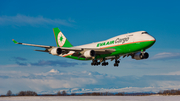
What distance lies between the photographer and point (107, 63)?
184ft

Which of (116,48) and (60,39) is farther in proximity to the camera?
(60,39)

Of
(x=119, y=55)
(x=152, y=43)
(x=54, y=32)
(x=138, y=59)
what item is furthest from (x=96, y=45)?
(x=54, y=32)

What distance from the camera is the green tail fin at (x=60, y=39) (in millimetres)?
66731

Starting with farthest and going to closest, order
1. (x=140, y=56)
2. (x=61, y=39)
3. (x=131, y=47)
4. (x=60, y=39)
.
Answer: (x=60, y=39)
(x=61, y=39)
(x=140, y=56)
(x=131, y=47)

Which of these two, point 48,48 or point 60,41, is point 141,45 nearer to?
point 48,48

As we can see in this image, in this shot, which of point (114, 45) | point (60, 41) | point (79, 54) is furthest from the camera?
point (60, 41)

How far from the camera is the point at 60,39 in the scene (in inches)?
2692

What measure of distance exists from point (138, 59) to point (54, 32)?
3087cm

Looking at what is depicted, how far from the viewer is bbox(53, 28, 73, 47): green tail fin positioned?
66.7m

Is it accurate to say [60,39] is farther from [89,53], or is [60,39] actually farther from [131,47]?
[131,47]

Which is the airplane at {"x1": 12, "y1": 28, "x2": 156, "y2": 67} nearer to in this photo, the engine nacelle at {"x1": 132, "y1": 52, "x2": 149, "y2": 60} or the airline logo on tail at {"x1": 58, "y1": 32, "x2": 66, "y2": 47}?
the engine nacelle at {"x1": 132, "y1": 52, "x2": 149, "y2": 60}

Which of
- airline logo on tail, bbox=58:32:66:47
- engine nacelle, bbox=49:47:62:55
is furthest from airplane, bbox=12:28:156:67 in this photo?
airline logo on tail, bbox=58:32:66:47

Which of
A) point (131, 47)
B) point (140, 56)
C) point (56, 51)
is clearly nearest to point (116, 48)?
point (131, 47)

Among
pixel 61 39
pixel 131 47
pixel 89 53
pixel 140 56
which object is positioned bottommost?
pixel 140 56
